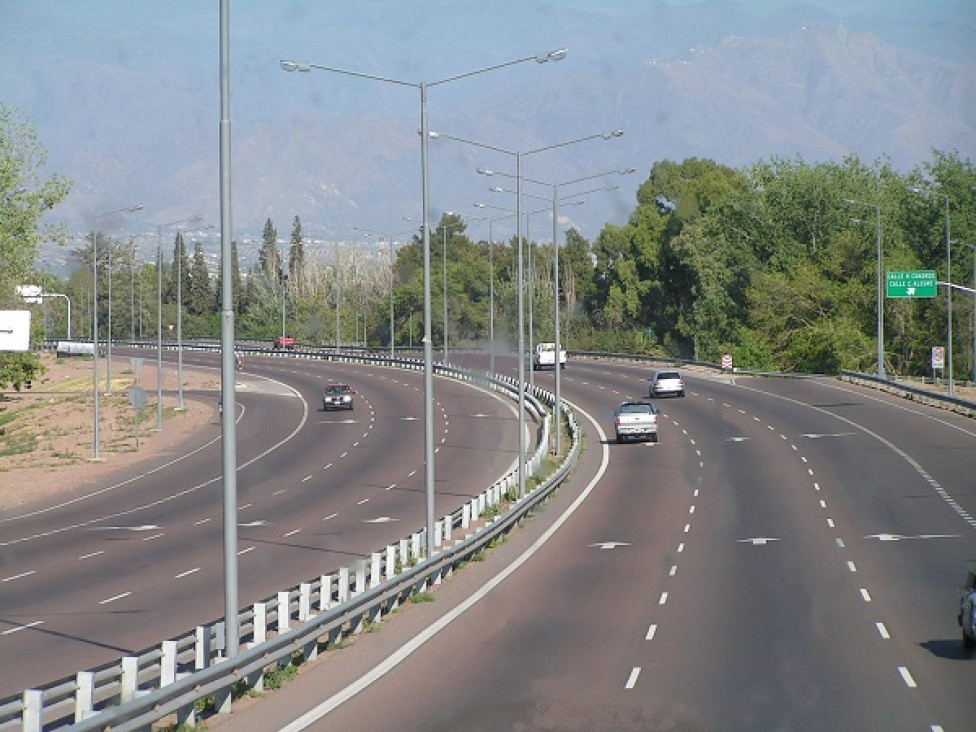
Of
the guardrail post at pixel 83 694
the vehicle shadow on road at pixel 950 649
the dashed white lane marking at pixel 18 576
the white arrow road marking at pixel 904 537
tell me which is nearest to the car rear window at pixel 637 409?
the white arrow road marking at pixel 904 537

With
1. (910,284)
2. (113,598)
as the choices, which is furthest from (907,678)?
(910,284)

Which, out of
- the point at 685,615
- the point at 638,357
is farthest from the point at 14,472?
the point at 638,357

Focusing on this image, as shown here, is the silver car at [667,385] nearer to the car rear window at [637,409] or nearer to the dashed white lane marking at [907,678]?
the car rear window at [637,409]

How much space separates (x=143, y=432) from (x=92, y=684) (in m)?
64.6

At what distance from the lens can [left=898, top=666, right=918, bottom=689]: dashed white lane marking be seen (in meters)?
19.3

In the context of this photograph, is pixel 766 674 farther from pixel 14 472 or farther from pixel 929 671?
pixel 14 472

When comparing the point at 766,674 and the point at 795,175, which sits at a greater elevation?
the point at 795,175

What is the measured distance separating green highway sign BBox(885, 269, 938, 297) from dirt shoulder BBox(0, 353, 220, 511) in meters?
35.3

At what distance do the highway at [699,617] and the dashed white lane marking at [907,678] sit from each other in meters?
0.01

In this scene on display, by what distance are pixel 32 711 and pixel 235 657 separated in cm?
427

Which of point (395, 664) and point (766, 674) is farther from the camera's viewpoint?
point (395, 664)

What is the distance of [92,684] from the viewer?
15578 mm

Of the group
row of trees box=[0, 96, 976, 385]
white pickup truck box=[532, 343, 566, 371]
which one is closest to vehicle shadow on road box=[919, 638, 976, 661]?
row of trees box=[0, 96, 976, 385]

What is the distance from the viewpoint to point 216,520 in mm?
46031
